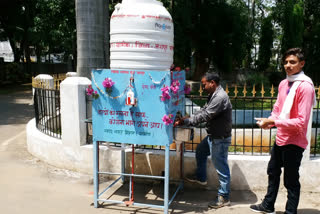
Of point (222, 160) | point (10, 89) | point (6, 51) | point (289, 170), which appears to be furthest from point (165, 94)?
point (6, 51)

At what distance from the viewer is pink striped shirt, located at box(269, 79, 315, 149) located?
127 inches

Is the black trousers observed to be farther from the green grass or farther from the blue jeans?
the green grass

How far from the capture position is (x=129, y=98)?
388cm

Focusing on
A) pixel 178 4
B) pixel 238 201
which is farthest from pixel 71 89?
pixel 178 4

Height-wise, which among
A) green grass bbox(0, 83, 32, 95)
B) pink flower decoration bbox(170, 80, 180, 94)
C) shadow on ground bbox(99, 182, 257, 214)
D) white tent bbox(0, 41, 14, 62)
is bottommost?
shadow on ground bbox(99, 182, 257, 214)

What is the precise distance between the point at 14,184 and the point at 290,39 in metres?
16.7

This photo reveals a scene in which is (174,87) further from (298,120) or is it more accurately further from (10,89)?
(10,89)

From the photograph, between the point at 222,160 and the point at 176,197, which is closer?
the point at 222,160

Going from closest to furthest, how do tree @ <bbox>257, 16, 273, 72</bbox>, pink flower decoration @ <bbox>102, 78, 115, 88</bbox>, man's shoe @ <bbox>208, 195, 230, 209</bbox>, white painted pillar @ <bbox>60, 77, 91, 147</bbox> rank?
pink flower decoration @ <bbox>102, 78, 115, 88</bbox> → man's shoe @ <bbox>208, 195, 230, 209</bbox> → white painted pillar @ <bbox>60, 77, 91, 147</bbox> → tree @ <bbox>257, 16, 273, 72</bbox>

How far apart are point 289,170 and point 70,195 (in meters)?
2.93

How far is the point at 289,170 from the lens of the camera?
3.46m

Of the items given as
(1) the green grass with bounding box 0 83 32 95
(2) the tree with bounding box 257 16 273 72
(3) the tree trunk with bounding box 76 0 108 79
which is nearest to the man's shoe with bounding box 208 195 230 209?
(3) the tree trunk with bounding box 76 0 108 79

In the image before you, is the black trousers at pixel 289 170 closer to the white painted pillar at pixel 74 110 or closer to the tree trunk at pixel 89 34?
the white painted pillar at pixel 74 110

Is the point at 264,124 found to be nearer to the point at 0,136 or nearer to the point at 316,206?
the point at 316,206
